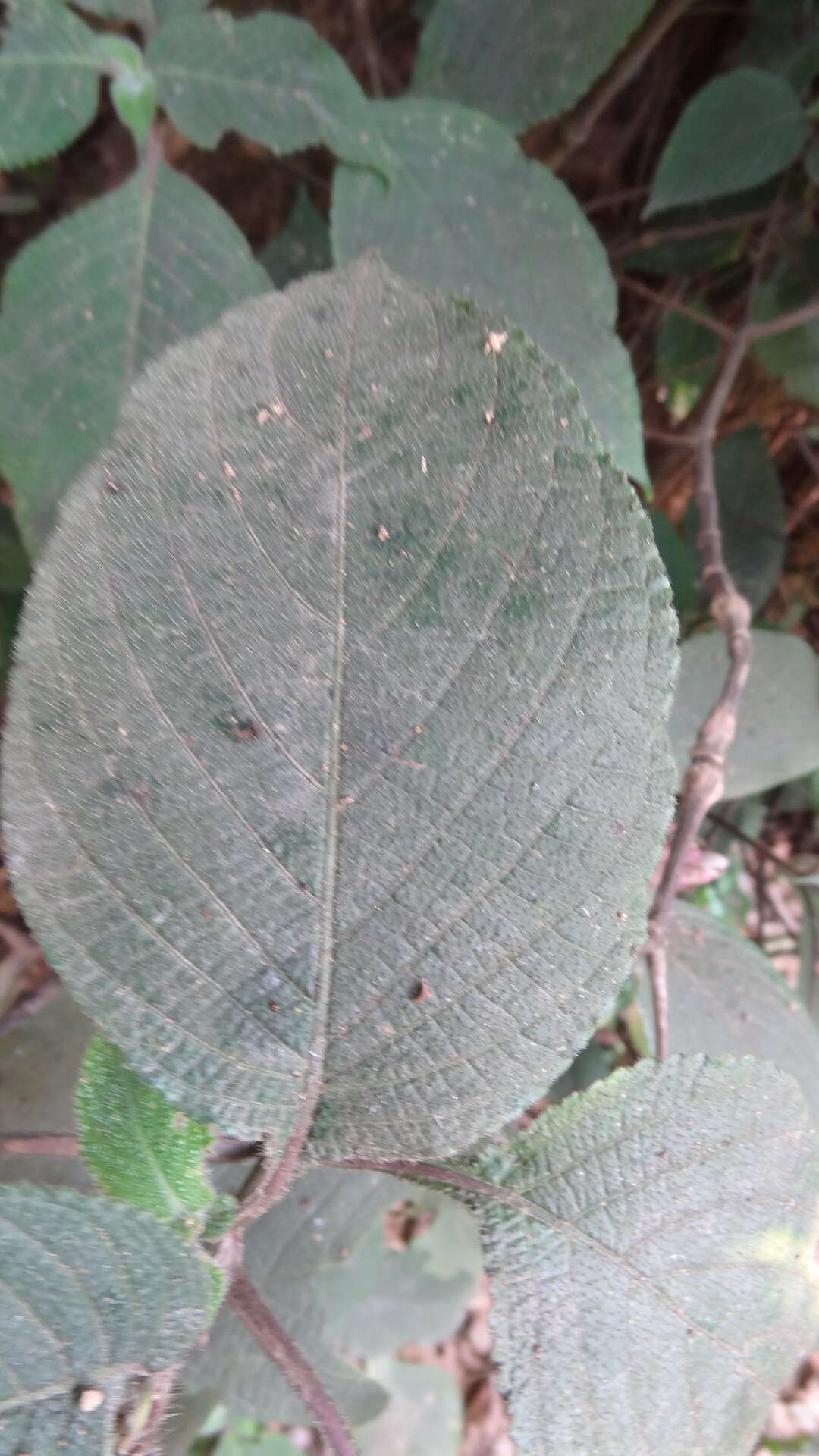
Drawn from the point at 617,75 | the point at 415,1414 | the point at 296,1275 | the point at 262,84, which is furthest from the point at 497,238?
the point at 415,1414

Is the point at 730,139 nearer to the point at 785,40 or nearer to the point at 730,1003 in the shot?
the point at 785,40

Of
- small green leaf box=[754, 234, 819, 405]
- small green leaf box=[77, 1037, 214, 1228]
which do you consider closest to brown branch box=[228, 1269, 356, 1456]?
small green leaf box=[77, 1037, 214, 1228]

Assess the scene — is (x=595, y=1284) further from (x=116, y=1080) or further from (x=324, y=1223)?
(x=324, y=1223)

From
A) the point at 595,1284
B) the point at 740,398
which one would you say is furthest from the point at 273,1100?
the point at 740,398

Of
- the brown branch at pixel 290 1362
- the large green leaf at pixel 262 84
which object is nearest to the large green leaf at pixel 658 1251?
the brown branch at pixel 290 1362

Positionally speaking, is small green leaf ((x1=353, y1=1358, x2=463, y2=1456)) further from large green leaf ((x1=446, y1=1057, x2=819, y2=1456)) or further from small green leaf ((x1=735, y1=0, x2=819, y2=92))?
small green leaf ((x1=735, y1=0, x2=819, y2=92))

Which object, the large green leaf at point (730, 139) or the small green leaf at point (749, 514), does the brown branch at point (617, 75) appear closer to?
the large green leaf at point (730, 139)

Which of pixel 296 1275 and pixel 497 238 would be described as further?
pixel 296 1275
